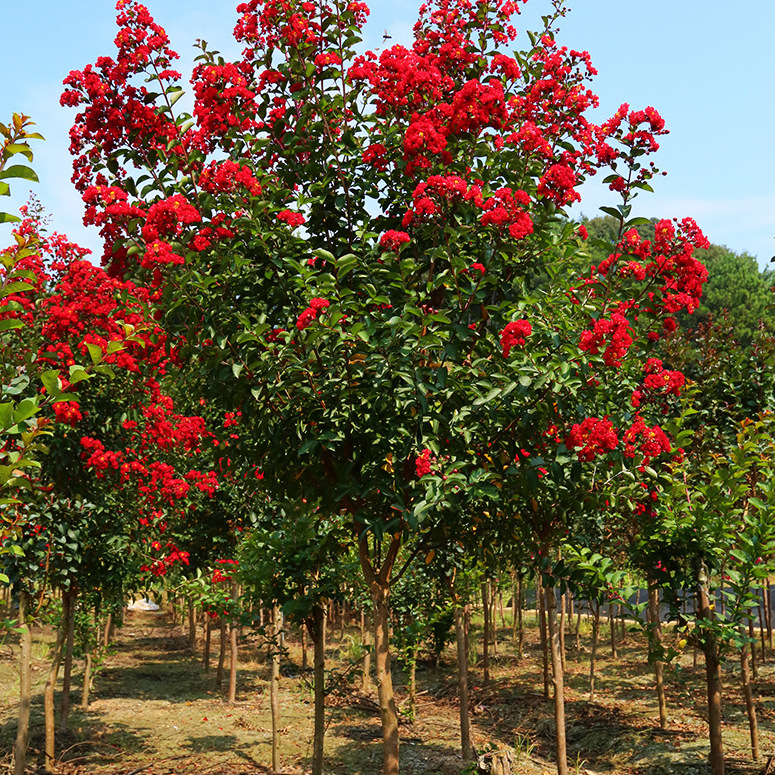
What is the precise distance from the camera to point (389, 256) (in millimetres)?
4523

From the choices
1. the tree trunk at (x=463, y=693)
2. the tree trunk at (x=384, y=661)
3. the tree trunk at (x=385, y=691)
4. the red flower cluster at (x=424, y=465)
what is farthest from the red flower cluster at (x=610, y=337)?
the tree trunk at (x=463, y=693)

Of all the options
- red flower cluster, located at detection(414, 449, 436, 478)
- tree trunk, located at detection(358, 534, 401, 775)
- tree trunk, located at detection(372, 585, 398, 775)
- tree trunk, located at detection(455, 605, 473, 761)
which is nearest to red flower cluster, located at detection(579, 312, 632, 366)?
red flower cluster, located at detection(414, 449, 436, 478)

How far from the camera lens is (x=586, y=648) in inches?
852

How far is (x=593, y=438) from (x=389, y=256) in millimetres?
1672

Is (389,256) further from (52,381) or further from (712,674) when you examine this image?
(712,674)

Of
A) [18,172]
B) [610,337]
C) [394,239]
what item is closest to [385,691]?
[610,337]

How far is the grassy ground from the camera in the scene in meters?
10.2

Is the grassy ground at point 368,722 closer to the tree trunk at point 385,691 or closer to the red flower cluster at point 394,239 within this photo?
the tree trunk at point 385,691

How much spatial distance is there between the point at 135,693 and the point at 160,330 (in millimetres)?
13067

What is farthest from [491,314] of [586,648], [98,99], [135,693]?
[586,648]

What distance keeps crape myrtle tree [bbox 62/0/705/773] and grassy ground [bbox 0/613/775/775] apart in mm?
3946

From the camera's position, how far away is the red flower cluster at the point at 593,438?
4156 mm

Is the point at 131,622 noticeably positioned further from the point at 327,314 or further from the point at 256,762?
the point at 327,314

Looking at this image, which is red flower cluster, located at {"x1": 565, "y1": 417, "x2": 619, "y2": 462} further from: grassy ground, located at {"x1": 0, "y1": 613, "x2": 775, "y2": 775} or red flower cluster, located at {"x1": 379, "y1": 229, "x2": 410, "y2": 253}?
grassy ground, located at {"x1": 0, "y1": 613, "x2": 775, "y2": 775}
